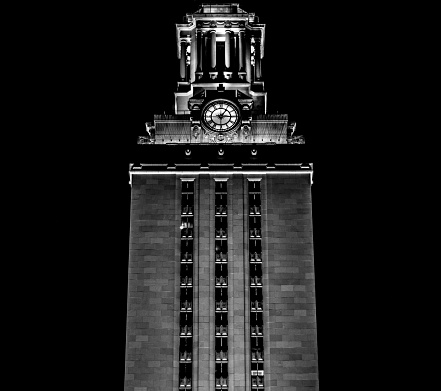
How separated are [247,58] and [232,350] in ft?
112

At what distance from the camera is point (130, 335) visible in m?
93.4

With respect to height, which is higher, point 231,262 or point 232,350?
point 231,262

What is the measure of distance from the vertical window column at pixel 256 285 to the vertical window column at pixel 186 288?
5.47 meters

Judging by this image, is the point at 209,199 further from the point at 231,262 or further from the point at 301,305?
the point at 301,305

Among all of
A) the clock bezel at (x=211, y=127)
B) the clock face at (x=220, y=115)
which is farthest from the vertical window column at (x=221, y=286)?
the clock face at (x=220, y=115)

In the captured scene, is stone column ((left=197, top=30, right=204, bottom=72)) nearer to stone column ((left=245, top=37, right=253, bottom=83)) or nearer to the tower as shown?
the tower

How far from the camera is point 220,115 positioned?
10562cm

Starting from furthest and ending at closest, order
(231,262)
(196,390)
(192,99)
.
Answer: (192,99), (231,262), (196,390)

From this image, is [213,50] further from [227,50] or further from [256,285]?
[256,285]

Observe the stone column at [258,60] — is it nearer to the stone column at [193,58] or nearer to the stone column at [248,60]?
the stone column at [248,60]

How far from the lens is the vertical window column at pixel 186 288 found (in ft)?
303

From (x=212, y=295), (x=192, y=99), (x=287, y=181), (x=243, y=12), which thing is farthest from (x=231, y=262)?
(x=243, y=12)

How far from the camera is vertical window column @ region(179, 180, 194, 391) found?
92.5 metres

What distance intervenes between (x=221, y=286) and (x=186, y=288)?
3184mm
